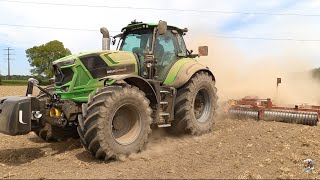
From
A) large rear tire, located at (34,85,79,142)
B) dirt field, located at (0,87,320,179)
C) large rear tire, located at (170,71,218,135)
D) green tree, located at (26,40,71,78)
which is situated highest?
green tree, located at (26,40,71,78)

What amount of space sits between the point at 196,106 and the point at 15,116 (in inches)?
178

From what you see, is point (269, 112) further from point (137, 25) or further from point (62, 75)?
point (62, 75)

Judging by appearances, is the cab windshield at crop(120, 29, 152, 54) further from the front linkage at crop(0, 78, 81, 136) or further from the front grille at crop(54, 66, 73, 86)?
the front linkage at crop(0, 78, 81, 136)

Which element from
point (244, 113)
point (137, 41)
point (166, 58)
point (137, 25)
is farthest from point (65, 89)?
point (244, 113)

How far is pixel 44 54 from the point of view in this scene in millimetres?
70750

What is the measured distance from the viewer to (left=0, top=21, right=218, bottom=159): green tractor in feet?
20.2

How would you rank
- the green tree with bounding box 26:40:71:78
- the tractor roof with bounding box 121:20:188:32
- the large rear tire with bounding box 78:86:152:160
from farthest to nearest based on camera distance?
the green tree with bounding box 26:40:71:78 → the tractor roof with bounding box 121:20:188:32 → the large rear tire with bounding box 78:86:152:160

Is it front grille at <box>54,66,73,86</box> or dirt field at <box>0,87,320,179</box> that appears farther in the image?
front grille at <box>54,66,73,86</box>

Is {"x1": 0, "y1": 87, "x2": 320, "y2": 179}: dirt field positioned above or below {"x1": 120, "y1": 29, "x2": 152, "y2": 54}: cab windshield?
below

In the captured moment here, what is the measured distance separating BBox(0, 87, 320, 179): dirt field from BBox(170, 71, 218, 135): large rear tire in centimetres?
26

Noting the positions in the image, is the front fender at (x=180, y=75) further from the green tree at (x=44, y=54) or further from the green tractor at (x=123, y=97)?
the green tree at (x=44, y=54)

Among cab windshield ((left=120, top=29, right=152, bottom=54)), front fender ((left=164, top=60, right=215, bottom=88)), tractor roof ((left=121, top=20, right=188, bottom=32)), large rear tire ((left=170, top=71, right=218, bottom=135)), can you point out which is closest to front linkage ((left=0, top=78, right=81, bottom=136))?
cab windshield ((left=120, top=29, right=152, bottom=54))

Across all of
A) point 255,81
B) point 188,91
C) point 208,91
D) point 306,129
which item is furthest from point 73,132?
point 255,81

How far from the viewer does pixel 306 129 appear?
962 cm
